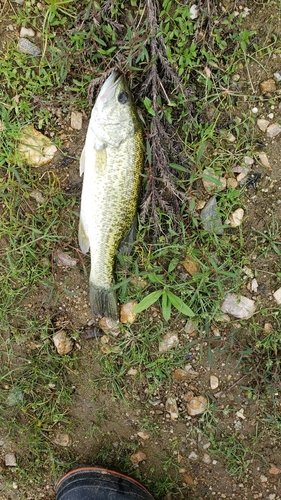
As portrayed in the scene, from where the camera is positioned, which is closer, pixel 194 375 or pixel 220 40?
pixel 220 40

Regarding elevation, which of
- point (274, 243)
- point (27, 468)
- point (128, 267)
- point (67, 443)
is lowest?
point (27, 468)

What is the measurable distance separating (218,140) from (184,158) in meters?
0.29

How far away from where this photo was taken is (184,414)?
10.1 ft

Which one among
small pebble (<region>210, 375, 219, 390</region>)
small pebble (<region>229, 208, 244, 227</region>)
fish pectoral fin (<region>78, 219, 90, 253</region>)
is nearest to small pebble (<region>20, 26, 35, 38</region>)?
fish pectoral fin (<region>78, 219, 90, 253</region>)

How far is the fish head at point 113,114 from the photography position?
245 cm

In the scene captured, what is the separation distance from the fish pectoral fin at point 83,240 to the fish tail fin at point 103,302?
0.81ft

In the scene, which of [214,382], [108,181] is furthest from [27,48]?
[214,382]

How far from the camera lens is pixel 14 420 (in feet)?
10.1

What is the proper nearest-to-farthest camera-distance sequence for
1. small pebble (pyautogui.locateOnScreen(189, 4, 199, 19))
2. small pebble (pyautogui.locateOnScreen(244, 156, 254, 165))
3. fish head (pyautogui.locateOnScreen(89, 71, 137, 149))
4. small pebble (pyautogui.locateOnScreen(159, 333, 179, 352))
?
fish head (pyautogui.locateOnScreen(89, 71, 137, 149)) < small pebble (pyautogui.locateOnScreen(189, 4, 199, 19)) < small pebble (pyautogui.locateOnScreen(244, 156, 254, 165)) < small pebble (pyautogui.locateOnScreen(159, 333, 179, 352))

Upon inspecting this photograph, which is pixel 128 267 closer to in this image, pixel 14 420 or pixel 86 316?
pixel 86 316

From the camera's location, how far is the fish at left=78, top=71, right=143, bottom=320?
97.3 inches

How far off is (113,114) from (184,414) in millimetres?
2195

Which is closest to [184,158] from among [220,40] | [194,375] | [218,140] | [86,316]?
[218,140]

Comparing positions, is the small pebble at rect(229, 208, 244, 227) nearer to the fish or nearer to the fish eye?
the fish
